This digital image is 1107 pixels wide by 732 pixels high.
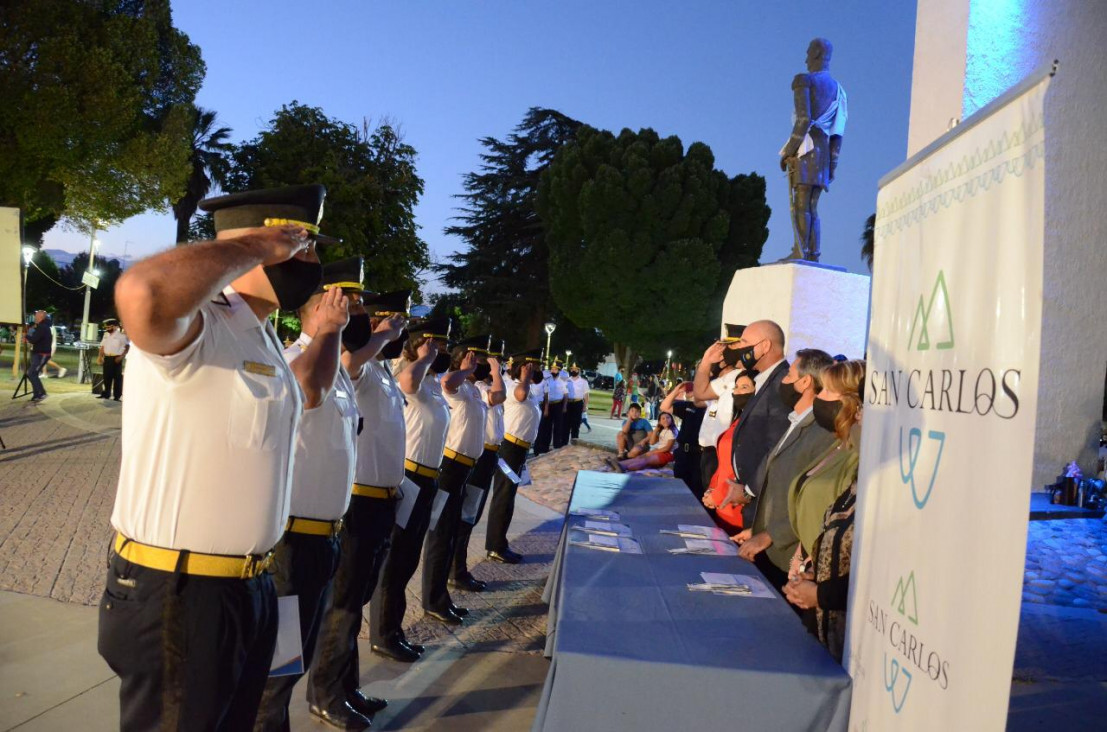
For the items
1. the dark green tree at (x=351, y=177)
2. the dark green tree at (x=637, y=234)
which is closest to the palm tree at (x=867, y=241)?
the dark green tree at (x=637, y=234)

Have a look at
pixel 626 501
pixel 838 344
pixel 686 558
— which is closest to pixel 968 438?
pixel 686 558

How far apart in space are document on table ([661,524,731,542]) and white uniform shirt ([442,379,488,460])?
2316mm

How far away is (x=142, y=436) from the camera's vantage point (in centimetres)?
236

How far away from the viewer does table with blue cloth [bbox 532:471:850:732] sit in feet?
8.21

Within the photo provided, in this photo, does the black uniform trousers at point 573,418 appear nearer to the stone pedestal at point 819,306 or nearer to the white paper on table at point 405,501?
the stone pedestal at point 819,306

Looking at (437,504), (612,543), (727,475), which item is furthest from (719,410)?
(612,543)

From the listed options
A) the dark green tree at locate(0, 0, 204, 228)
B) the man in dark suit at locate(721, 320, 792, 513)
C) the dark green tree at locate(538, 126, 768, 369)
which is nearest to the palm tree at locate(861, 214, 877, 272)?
the dark green tree at locate(538, 126, 768, 369)

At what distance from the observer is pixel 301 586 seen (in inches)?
133

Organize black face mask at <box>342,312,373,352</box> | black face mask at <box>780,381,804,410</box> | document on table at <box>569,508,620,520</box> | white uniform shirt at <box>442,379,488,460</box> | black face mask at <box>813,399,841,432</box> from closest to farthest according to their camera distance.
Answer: black face mask at <box>813,399,841,432</box> → black face mask at <box>342,312,373,352</box> → black face mask at <box>780,381,804,410</box> → document on table at <box>569,508,620,520</box> → white uniform shirt at <box>442,379,488,460</box>

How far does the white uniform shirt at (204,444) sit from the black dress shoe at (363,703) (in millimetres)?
2117

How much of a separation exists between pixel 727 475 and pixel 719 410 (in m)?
1.23

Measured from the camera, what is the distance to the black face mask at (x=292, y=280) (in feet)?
8.32

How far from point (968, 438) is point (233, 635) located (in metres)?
1.98

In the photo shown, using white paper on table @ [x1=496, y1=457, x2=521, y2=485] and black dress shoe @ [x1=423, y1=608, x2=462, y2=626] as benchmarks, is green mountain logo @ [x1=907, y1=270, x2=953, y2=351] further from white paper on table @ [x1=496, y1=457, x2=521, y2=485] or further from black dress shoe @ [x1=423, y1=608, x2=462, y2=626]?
white paper on table @ [x1=496, y1=457, x2=521, y2=485]
